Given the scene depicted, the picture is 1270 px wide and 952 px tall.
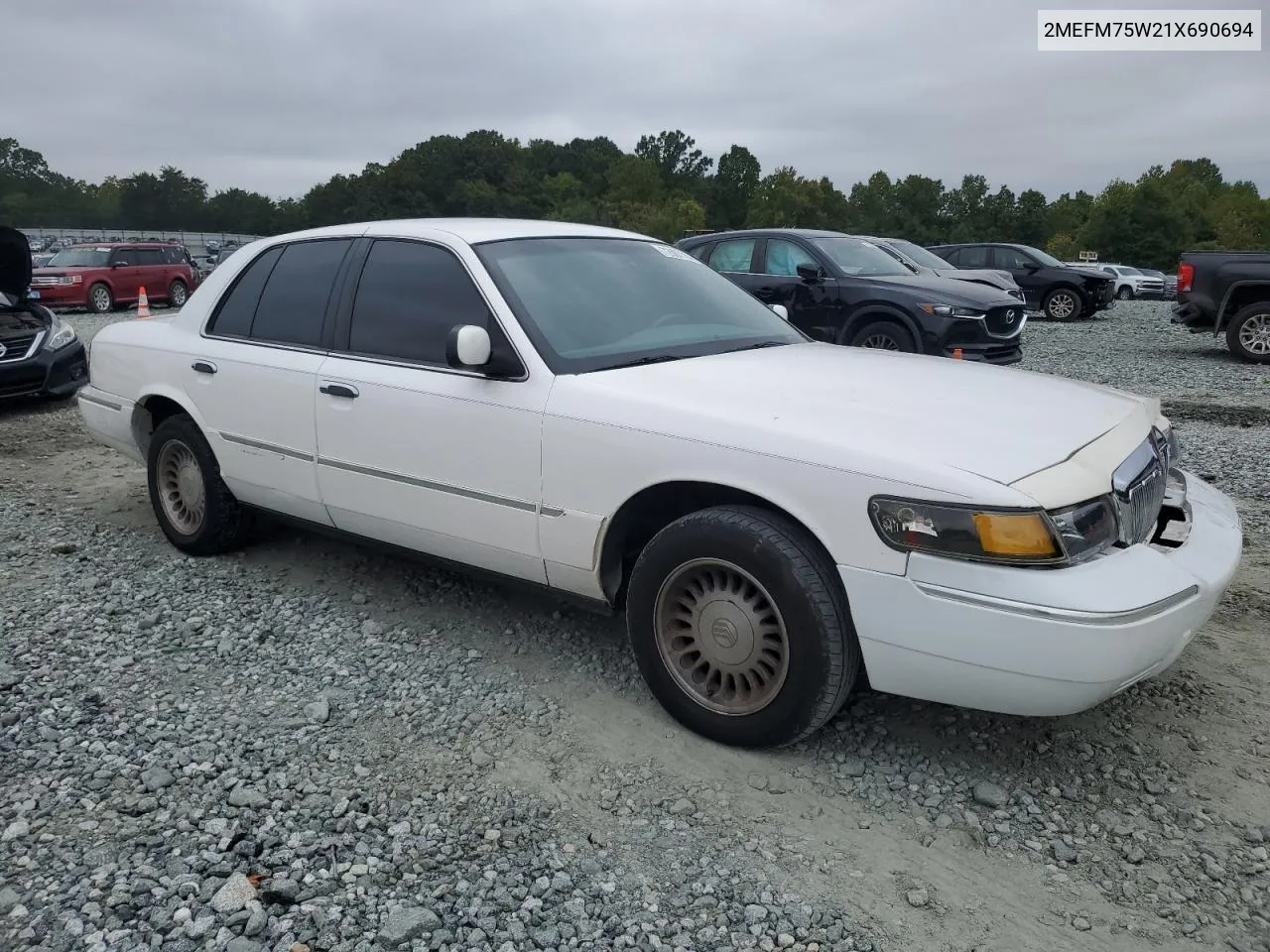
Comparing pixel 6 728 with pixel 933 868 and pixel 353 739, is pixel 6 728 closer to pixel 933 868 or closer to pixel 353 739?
pixel 353 739

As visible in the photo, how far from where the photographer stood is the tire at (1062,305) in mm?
18250

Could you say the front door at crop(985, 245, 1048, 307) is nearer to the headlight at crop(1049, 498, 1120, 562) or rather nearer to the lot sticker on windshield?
the lot sticker on windshield

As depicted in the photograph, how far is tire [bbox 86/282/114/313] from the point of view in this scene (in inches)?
778

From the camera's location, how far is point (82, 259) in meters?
20.1

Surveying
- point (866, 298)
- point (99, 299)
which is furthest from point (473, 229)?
point (99, 299)

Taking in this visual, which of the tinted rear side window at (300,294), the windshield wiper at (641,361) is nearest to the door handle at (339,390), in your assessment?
the tinted rear side window at (300,294)

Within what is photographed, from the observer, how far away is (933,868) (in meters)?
2.49

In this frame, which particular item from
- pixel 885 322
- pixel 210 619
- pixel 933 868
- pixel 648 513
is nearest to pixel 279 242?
pixel 210 619

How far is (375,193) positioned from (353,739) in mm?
89455

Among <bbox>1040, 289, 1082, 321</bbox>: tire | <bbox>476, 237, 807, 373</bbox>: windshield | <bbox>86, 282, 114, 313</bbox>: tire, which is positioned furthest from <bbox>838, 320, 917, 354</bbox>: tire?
<bbox>86, 282, 114, 313</bbox>: tire

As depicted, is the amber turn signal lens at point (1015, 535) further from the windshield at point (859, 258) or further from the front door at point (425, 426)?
the windshield at point (859, 258)

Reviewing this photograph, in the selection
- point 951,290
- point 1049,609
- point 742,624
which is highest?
point 951,290

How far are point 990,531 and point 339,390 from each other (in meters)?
2.50

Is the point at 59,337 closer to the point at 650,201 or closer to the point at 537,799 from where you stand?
the point at 537,799
